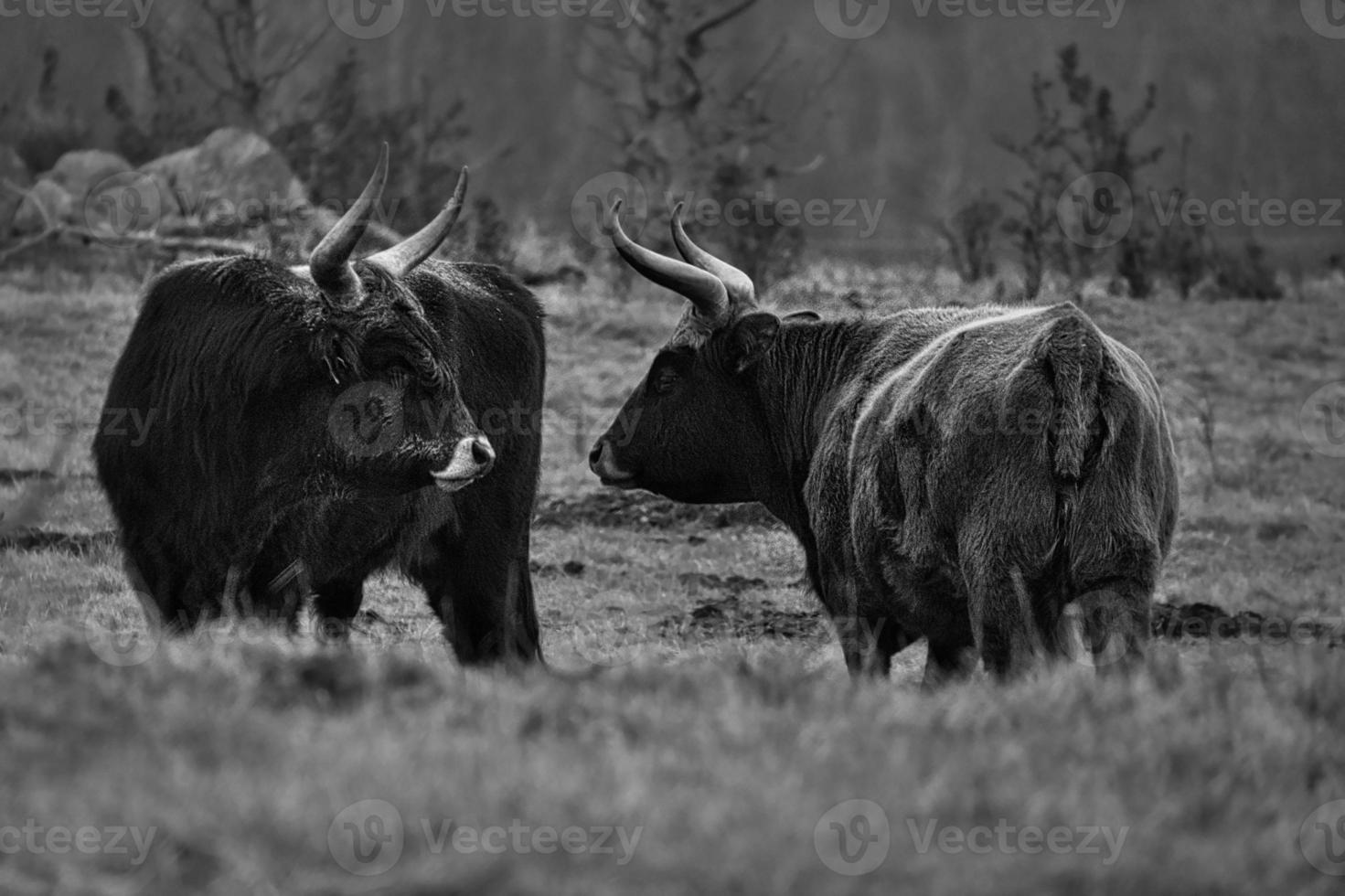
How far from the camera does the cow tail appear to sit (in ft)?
19.9

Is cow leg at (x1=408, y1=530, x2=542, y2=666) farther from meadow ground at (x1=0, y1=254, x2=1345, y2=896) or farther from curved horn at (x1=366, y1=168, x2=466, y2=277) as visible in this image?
meadow ground at (x1=0, y1=254, x2=1345, y2=896)

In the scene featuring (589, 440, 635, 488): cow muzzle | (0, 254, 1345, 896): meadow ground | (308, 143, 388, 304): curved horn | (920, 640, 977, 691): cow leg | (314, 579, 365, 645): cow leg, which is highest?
(308, 143, 388, 304): curved horn

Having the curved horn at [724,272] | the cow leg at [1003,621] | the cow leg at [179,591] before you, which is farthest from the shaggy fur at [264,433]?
the cow leg at [1003,621]

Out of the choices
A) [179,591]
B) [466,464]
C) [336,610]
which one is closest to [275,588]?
[179,591]

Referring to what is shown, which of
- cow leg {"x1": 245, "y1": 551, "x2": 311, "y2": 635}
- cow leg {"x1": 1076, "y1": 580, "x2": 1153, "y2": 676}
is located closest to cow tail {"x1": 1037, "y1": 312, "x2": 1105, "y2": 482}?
cow leg {"x1": 1076, "y1": 580, "x2": 1153, "y2": 676}

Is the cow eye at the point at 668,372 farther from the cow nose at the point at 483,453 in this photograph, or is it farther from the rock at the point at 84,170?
the rock at the point at 84,170

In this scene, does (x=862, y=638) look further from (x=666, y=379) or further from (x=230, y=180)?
(x=230, y=180)

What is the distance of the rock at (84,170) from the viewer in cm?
2214

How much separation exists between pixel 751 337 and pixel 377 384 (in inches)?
72.0

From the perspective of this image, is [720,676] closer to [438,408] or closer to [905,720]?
[905,720]

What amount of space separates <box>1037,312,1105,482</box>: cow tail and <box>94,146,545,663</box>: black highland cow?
220cm

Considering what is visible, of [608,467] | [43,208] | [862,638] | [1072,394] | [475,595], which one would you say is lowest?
[475,595]

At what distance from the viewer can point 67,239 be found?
66.4 ft

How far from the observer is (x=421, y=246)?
795cm
